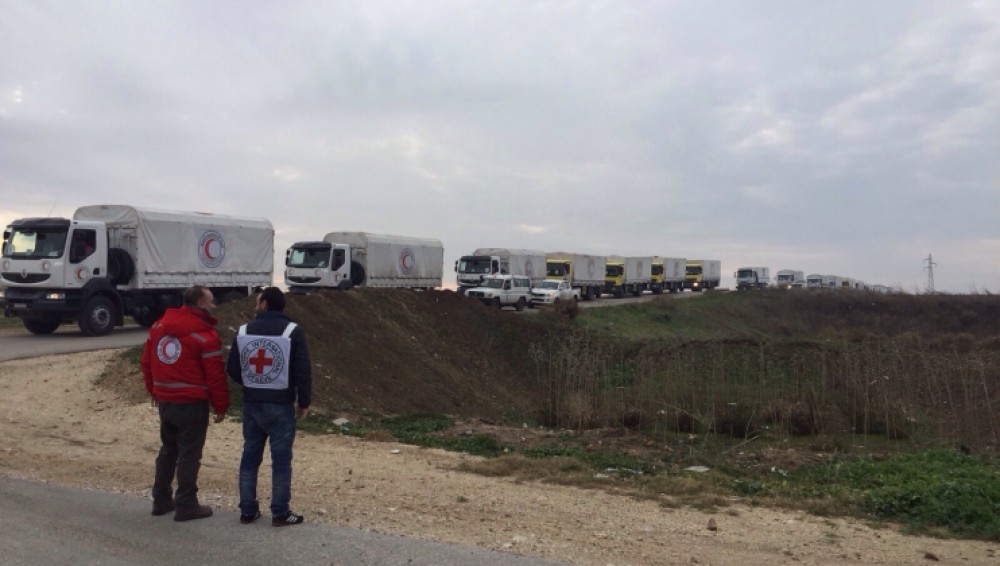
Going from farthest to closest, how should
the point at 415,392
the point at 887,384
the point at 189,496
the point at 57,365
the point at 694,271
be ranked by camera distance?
the point at 694,271 → the point at 415,392 → the point at 57,365 → the point at 887,384 → the point at 189,496

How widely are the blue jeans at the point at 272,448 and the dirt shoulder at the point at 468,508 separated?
499 mm

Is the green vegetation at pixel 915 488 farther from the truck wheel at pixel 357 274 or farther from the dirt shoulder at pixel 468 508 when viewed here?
the truck wheel at pixel 357 274

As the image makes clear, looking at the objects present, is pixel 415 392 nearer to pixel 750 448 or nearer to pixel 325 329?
pixel 325 329

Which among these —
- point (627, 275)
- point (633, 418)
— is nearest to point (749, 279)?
point (627, 275)

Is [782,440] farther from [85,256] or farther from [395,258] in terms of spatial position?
[395,258]

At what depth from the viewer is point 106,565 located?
5.23 m

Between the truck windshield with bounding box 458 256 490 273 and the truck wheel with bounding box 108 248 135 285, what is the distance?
2183 cm

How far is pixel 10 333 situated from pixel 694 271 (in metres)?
66.3

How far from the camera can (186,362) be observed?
20.1 ft

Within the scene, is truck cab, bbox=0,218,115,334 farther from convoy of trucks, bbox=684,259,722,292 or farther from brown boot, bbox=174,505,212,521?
convoy of trucks, bbox=684,259,722,292

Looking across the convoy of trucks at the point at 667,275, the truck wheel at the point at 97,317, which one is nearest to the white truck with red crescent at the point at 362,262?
the truck wheel at the point at 97,317

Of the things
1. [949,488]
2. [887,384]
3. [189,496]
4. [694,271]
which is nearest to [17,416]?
[189,496]

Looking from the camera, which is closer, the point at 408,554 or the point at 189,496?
the point at 408,554

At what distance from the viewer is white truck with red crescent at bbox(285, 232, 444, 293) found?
3253cm
